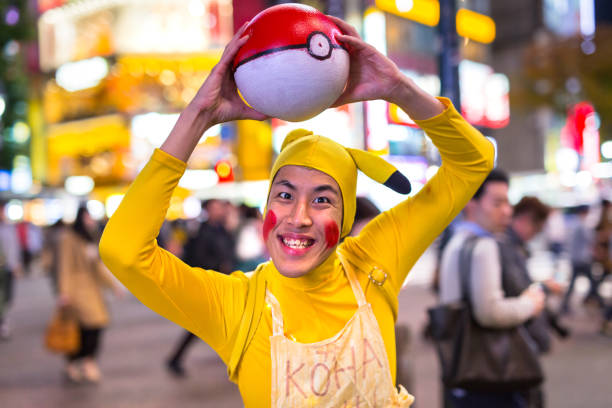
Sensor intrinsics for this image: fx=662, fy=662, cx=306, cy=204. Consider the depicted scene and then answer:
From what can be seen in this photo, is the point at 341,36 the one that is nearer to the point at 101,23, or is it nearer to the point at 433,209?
the point at 433,209

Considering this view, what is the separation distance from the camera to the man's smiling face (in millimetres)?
1979

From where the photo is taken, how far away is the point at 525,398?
353cm

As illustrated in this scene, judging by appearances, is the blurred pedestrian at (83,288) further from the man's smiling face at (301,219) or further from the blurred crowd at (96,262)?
the man's smiling face at (301,219)

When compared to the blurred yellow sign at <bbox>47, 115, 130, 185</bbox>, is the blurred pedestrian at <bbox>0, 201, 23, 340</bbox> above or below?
below

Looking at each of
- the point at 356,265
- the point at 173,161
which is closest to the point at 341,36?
the point at 173,161

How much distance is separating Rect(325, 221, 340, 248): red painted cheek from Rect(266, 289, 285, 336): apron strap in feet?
0.82

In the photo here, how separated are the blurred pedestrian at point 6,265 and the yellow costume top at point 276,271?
30.7 ft

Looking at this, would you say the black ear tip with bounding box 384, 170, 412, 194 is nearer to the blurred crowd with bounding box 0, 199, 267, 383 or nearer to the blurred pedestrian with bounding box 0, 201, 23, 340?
the blurred crowd with bounding box 0, 199, 267, 383

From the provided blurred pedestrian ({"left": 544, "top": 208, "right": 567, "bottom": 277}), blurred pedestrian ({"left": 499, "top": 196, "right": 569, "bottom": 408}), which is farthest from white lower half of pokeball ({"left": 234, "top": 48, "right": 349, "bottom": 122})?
blurred pedestrian ({"left": 544, "top": 208, "right": 567, "bottom": 277})

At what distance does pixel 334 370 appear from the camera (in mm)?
1961

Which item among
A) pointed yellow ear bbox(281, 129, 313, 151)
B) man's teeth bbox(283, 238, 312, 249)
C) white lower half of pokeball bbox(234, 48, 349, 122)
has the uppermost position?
white lower half of pokeball bbox(234, 48, 349, 122)

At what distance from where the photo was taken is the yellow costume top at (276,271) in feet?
5.96

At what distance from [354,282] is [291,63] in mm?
734

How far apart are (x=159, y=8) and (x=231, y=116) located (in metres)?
29.8
